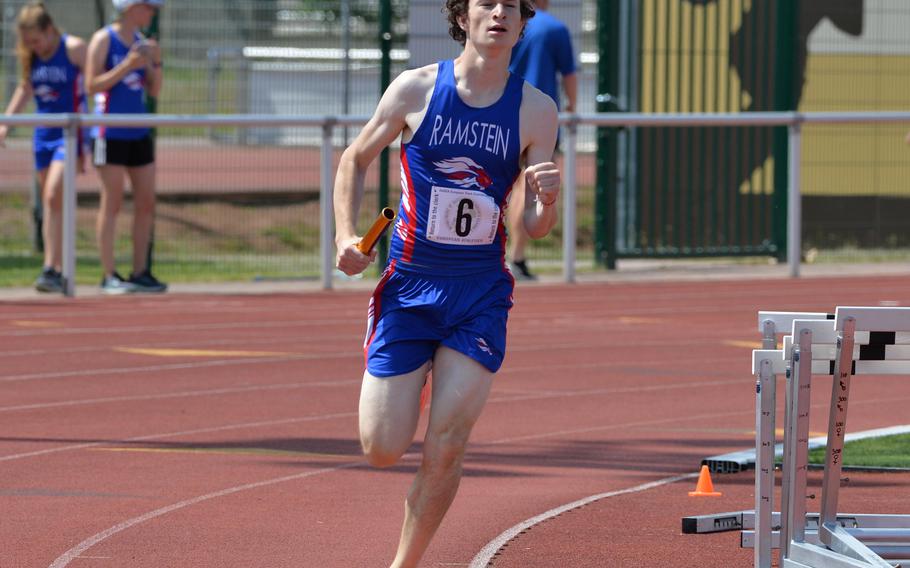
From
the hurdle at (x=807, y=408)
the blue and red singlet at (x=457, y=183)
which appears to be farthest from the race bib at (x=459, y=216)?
the hurdle at (x=807, y=408)

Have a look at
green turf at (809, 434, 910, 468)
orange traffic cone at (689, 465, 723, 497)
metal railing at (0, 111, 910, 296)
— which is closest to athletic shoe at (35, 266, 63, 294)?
metal railing at (0, 111, 910, 296)

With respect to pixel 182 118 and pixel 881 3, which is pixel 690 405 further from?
pixel 881 3

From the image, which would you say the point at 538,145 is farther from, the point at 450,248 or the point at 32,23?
the point at 32,23

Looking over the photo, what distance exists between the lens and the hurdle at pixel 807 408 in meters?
5.36

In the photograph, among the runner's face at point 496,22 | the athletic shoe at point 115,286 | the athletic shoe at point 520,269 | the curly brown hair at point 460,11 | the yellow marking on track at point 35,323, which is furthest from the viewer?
the athletic shoe at point 520,269

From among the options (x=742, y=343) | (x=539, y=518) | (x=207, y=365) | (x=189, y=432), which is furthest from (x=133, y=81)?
(x=539, y=518)

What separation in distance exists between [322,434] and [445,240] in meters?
3.39

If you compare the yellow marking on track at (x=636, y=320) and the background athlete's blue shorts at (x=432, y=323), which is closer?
the background athlete's blue shorts at (x=432, y=323)

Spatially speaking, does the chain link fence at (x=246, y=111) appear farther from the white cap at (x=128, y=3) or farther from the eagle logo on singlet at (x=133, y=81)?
the white cap at (x=128, y=3)

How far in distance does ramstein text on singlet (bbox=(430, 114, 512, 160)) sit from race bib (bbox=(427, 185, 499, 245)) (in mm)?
144

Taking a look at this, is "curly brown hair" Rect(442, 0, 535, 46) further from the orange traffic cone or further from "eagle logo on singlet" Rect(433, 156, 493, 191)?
the orange traffic cone

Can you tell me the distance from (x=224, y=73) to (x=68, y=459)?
1264 cm

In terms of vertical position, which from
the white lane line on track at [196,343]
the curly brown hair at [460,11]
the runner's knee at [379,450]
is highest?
the curly brown hair at [460,11]

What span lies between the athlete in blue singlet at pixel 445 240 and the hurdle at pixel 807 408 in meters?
0.83
